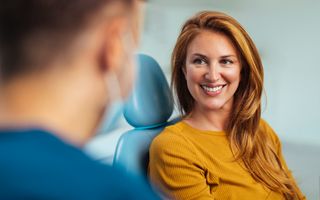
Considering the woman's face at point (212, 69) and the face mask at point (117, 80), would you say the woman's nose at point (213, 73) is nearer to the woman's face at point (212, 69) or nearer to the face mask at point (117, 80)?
the woman's face at point (212, 69)

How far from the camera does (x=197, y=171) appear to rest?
1203mm

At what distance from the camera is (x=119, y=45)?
0.38 meters

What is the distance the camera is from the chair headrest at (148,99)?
131 centimetres

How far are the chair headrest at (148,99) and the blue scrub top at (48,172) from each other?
37.2 inches

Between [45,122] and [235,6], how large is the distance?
1.68m

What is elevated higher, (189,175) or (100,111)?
(100,111)

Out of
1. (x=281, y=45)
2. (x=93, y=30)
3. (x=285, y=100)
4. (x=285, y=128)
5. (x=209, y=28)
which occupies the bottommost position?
(x=285, y=128)

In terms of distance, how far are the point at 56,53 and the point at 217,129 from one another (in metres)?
1.04

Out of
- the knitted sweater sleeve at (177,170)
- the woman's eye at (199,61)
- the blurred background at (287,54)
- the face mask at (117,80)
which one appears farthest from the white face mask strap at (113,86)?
A: the blurred background at (287,54)

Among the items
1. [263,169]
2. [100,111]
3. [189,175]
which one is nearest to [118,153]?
[189,175]

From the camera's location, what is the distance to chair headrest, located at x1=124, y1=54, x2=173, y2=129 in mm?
1307

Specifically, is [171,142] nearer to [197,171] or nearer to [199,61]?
[197,171]

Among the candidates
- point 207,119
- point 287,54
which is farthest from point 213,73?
point 287,54

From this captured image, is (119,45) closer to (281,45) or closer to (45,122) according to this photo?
(45,122)
